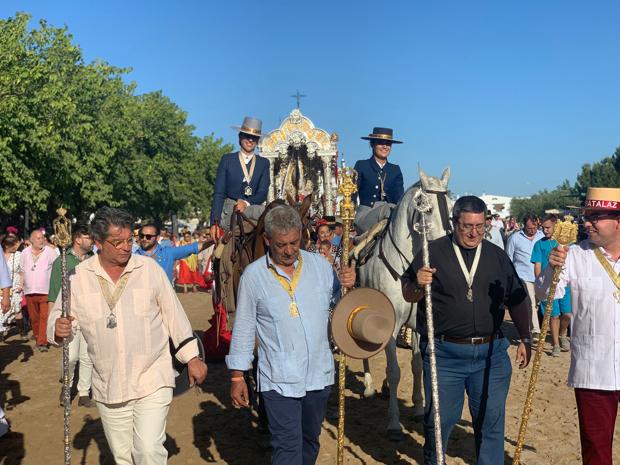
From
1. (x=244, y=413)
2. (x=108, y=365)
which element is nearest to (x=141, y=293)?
(x=108, y=365)

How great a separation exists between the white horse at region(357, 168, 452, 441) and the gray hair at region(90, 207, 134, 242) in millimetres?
3354

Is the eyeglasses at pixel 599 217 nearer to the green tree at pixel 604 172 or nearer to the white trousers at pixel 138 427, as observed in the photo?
the white trousers at pixel 138 427

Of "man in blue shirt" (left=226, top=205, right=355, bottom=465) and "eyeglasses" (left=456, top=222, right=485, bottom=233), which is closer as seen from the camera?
"man in blue shirt" (left=226, top=205, right=355, bottom=465)

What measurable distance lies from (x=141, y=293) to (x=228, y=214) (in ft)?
13.5

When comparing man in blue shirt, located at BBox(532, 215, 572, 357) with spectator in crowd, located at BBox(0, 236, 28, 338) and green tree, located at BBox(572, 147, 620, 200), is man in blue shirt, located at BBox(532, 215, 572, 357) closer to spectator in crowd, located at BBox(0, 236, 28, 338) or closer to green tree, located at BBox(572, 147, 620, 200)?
spectator in crowd, located at BBox(0, 236, 28, 338)

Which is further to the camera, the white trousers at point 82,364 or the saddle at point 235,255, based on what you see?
the white trousers at point 82,364

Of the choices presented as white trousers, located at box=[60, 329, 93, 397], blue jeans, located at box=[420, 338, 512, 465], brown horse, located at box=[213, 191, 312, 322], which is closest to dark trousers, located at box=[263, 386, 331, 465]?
blue jeans, located at box=[420, 338, 512, 465]

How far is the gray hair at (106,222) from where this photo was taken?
470cm

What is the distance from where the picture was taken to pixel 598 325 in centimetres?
480

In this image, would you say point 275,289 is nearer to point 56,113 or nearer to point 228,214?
point 228,214

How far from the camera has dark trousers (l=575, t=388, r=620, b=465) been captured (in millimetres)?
4793

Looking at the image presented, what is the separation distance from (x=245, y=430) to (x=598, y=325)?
4.47 meters

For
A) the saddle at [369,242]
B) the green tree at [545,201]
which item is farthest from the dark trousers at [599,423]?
the green tree at [545,201]

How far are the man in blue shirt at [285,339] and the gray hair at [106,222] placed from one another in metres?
0.95
